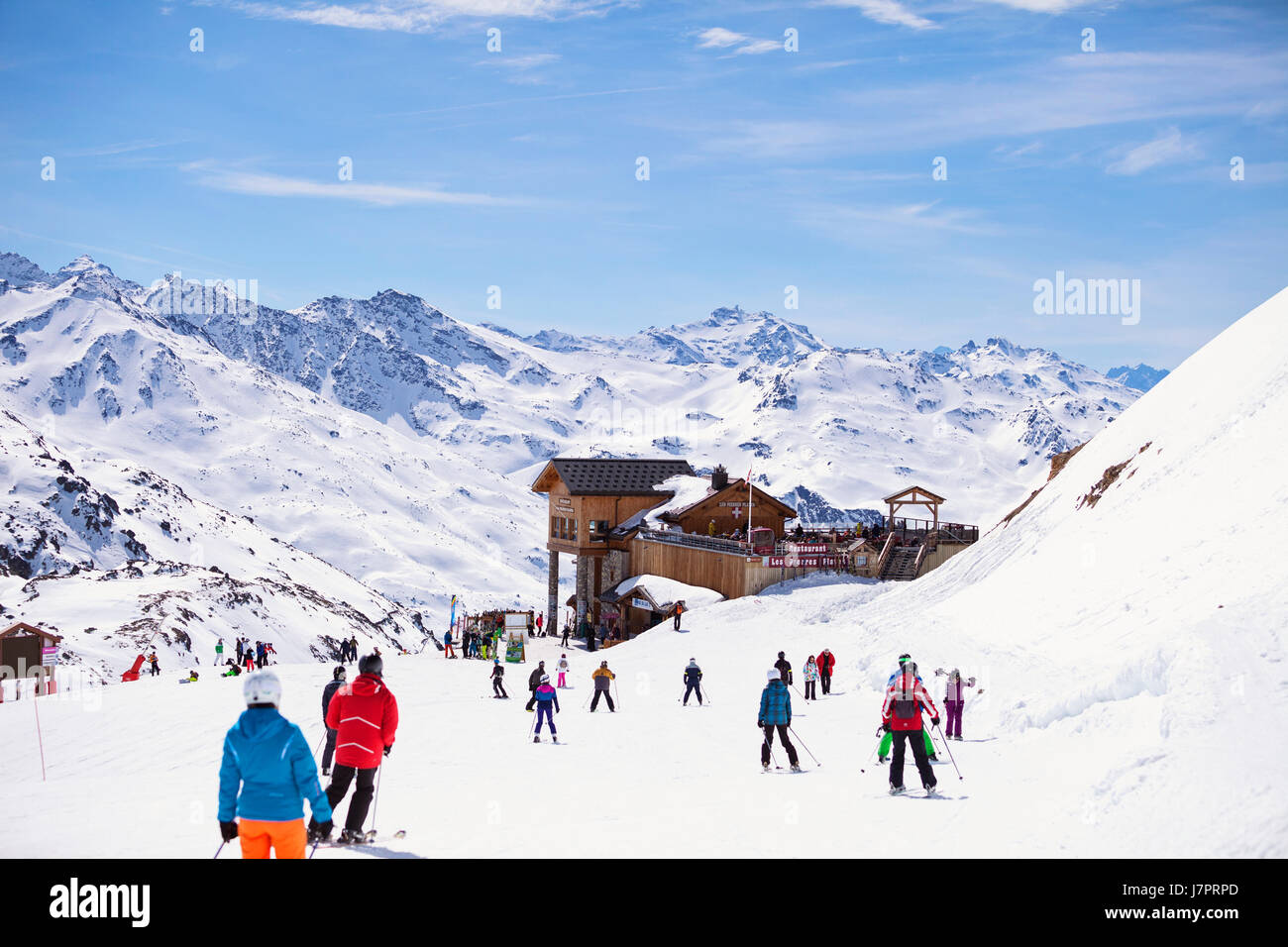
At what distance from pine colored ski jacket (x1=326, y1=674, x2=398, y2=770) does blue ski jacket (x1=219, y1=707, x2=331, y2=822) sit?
186 centimetres

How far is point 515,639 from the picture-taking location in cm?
3597

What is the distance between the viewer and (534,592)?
167 meters

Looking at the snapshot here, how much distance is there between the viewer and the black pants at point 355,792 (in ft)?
28.3

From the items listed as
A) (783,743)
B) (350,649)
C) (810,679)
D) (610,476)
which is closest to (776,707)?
(783,743)

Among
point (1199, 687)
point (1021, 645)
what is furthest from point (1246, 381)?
point (1199, 687)

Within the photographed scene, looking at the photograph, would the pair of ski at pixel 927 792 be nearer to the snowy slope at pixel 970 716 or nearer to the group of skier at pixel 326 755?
the group of skier at pixel 326 755

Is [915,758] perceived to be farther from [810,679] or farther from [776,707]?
[810,679]

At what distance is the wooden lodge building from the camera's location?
37.6 metres

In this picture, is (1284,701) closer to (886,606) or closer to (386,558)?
(886,606)

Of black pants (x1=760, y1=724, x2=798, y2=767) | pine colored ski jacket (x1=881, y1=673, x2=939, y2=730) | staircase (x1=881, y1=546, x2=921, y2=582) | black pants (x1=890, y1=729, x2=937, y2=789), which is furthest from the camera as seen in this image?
staircase (x1=881, y1=546, x2=921, y2=582)

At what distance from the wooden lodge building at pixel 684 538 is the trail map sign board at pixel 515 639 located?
4.99 metres

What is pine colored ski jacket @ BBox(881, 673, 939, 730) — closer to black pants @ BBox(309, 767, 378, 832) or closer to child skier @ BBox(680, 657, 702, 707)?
black pants @ BBox(309, 767, 378, 832)

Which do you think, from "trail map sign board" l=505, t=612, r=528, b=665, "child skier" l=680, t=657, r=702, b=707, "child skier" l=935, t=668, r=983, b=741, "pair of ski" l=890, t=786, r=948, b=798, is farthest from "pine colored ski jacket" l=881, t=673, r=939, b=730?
"trail map sign board" l=505, t=612, r=528, b=665
